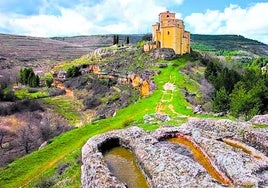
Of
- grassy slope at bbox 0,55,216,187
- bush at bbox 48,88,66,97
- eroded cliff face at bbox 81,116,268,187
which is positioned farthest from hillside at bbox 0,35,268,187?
eroded cliff face at bbox 81,116,268,187

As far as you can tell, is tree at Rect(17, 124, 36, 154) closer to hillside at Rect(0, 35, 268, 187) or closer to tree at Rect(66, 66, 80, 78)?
hillside at Rect(0, 35, 268, 187)

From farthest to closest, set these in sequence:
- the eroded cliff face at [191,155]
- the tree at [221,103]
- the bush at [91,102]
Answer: the bush at [91,102]
the tree at [221,103]
the eroded cliff face at [191,155]

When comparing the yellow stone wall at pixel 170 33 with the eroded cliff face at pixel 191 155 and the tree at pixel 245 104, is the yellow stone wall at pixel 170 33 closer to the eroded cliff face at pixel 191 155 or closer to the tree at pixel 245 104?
the tree at pixel 245 104

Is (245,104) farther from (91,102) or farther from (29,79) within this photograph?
(29,79)

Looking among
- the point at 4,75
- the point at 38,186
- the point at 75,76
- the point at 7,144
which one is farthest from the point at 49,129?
the point at 4,75

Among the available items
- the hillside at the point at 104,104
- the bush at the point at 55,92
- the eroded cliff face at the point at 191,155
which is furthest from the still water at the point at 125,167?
the bush at the point at 55,92

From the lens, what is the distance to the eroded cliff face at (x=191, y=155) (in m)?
19.7

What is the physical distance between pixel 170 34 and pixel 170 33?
0.83 feet

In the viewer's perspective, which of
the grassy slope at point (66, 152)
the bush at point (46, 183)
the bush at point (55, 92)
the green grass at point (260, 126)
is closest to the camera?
the bush at point (46, 183)

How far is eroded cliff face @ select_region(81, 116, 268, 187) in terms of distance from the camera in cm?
1972

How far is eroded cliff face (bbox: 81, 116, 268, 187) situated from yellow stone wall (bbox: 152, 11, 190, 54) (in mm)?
62434

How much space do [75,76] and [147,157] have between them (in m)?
95.7

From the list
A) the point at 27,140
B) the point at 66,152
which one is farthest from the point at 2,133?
the point at 66,152

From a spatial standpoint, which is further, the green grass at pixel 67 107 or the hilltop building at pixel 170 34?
the hilltop building at pixel 170 34
